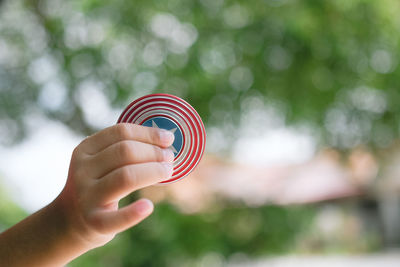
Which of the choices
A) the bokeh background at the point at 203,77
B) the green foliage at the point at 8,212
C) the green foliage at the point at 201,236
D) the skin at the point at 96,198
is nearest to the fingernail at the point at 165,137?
the skin at the point at 96,198

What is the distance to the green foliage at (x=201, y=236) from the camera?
3207 mm

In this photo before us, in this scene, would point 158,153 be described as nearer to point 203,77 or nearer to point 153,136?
point 153,136

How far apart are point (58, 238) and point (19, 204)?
348 cm

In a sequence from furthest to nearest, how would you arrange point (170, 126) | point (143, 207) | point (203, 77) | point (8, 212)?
point (8, 212), point (203, 77), point (170, 126), point (143, 207)

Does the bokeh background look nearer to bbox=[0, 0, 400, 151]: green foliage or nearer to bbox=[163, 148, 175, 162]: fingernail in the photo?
bbox=[0, 0, 400, 151]: green foliage

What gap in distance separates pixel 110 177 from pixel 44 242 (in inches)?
4.9

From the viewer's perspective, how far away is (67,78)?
9.52ft

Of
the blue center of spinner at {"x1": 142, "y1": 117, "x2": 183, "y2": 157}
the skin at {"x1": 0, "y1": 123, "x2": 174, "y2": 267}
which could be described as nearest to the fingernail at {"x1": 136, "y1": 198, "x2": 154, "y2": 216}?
the skin at {"x1": 0, "y1": 123, "x2": 174, "y2": 267}

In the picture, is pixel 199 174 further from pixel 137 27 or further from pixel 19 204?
pixel 137 27

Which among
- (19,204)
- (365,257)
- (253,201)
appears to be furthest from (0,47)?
(365,257)

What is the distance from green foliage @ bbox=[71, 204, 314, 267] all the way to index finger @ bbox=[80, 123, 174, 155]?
259 cm

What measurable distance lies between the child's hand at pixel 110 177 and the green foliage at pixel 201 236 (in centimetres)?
258

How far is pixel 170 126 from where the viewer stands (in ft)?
2.13

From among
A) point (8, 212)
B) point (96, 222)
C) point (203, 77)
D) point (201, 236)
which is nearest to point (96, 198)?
point (96, 222)
